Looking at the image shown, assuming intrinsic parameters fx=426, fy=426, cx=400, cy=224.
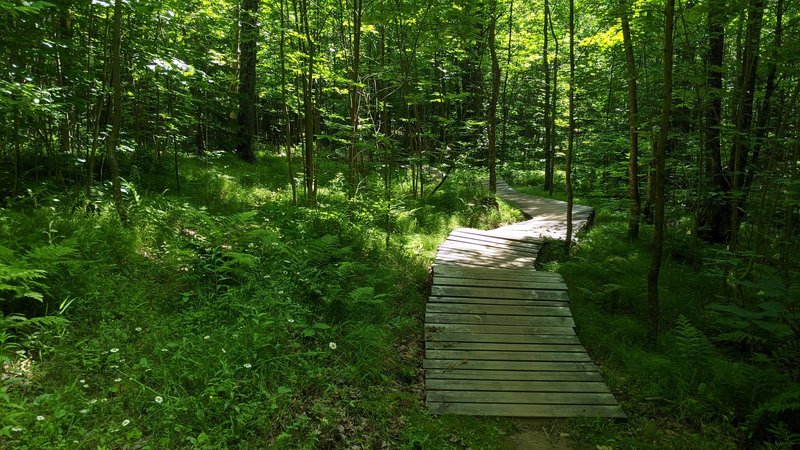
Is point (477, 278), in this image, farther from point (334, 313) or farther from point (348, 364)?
point (348, 364)

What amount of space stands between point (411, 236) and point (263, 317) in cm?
471

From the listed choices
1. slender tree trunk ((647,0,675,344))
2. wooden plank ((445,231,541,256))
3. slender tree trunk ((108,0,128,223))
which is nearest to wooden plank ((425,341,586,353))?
slender tree trunk ((647,0,675,344))

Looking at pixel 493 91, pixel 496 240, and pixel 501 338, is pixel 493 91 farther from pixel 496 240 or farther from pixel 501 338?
pixel 501 338

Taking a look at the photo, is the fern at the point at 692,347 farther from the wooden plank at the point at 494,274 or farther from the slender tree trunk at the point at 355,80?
the slender tree trunk at the point at 355,80

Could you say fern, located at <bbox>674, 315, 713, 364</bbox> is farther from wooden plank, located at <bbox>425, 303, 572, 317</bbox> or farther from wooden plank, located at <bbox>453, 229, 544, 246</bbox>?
wooden plank, located at <bbox>453, 229, 544, 246</bbox>

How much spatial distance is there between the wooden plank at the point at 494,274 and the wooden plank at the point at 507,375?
2.12 meters

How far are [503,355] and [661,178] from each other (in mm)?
3184

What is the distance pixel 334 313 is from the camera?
220 inches

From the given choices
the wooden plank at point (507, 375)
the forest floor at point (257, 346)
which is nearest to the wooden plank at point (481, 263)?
the forest floor at point (257, 346)

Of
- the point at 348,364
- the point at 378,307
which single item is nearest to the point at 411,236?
the point at 378,307

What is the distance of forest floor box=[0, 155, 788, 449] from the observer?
11.4 ft

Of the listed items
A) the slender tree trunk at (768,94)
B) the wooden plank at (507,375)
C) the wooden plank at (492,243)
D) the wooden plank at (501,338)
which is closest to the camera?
the wooden plank at (507,375)

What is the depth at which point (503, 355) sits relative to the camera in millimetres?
5688

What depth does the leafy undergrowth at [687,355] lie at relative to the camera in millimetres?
4410
